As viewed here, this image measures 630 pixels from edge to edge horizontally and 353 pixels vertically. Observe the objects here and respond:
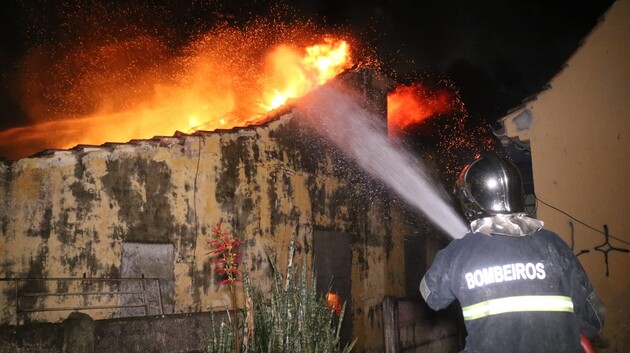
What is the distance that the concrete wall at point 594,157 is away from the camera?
22.5ft

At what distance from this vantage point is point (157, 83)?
A: 18766 millimetres

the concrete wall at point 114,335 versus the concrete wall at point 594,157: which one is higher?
the concrete wall at point 594,157

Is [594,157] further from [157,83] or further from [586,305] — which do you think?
[157,83]

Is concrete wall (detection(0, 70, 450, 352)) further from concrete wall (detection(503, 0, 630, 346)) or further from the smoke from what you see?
concrete wall (detection(503, 0, 630, 346))

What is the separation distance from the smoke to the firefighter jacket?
8.37m

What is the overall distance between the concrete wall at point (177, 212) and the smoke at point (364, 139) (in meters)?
0.54

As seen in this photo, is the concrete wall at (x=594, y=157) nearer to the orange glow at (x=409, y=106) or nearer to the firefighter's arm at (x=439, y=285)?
the firefighter's arm at (x=439, y=285)

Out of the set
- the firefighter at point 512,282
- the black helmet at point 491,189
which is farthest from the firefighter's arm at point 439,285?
the black helmet at point 491,189

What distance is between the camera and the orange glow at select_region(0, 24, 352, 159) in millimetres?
15062

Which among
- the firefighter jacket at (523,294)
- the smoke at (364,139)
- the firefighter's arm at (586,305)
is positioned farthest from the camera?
the smoke at (364,139)

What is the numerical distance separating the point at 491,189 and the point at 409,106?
14367mm

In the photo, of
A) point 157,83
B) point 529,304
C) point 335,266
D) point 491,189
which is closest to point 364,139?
point 335,266

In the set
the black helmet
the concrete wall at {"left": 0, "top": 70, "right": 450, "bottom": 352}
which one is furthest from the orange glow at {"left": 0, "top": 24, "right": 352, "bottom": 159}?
the black helmet

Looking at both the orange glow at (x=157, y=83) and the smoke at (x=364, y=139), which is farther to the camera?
the orange glow at (x=157, y=83)
